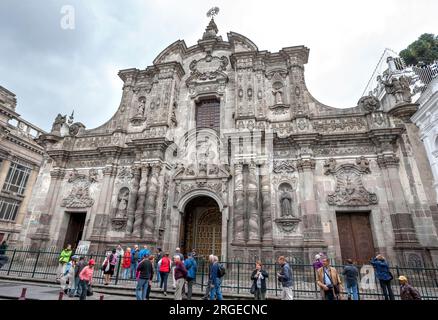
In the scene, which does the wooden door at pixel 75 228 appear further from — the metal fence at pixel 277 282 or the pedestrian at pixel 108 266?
the pedestrian at pixel 108 266

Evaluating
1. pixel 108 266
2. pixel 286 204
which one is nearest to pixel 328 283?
pixel 286 204

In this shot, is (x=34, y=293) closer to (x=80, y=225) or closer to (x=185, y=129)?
(x=80, y=225)

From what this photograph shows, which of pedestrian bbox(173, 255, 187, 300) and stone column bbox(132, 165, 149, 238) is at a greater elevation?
stone column bbox(132, 165, 149, 238)

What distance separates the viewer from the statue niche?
45.4ft

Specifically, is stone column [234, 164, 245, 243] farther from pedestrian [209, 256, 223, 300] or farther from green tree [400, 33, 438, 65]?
green tree [400, 33, 438, 65]

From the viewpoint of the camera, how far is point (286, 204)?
1233 centimetres

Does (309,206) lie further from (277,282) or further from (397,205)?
(277,282)

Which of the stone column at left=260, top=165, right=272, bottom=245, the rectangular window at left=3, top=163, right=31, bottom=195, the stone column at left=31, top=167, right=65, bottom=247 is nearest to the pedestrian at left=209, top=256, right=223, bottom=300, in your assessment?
the stone column at left=260, top=165, right=272, bottom=245

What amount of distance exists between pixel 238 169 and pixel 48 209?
1211cm

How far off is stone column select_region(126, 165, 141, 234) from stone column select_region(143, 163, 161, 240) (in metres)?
1.10

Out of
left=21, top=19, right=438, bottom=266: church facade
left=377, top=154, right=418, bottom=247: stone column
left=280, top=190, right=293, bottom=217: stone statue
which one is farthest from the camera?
left=280, top=190, right=293, bottom=217: stone statue
